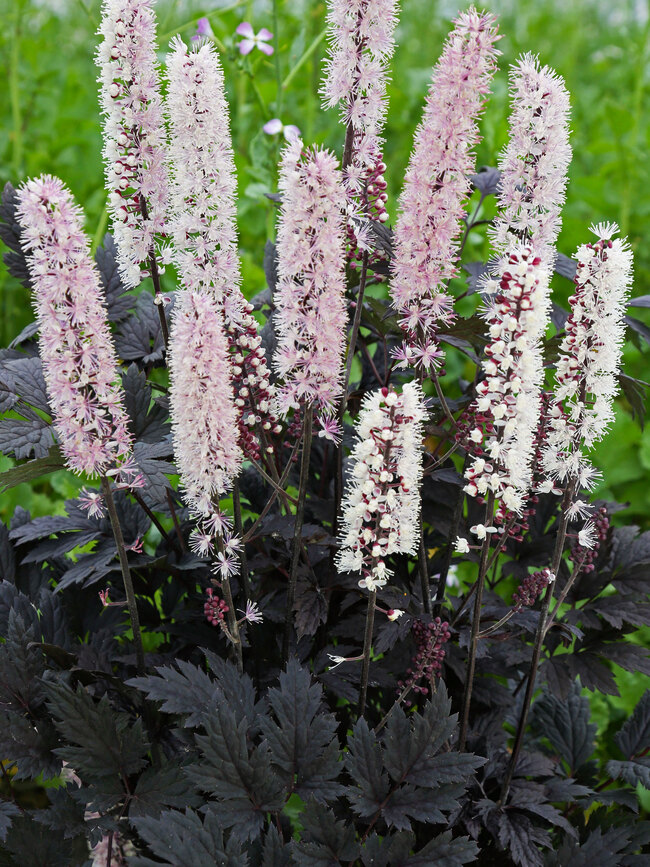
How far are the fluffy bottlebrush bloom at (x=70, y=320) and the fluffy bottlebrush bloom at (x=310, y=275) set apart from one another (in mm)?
326

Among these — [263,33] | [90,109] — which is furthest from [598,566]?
[90,109]

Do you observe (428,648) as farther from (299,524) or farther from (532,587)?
(299,524)

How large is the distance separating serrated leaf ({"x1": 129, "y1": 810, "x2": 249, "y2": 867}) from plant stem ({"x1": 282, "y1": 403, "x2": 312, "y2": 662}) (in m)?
0.50

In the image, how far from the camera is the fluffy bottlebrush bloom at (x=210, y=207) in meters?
1.67

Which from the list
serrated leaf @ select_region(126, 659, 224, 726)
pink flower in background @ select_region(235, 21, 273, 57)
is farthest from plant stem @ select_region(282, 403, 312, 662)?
pink flower in background @ select_region(235, 21, 273, 57)

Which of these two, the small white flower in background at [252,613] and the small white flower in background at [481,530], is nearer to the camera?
the small white flower in background at [481,530]

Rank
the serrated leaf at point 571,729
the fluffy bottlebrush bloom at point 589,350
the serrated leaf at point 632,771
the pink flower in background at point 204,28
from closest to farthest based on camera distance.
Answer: the fluffy bottlebrush bloom at point 589,350
the serrated leaf at point 632,771
the serrated leaf at point 571,729
the pink flower in background at point 204,28

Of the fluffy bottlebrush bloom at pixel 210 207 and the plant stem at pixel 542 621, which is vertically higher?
the fluffy bottlebrush bloom at pixel 210 207

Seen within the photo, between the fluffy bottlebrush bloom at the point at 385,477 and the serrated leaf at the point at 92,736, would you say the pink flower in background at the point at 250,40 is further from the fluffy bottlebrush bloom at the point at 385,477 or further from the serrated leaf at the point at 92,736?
the serrated leaf at the point at 92,736

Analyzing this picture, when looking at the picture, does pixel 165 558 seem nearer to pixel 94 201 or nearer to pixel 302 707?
pixel 302 707

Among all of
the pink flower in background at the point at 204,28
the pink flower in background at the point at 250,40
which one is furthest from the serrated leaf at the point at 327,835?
the pink flower in background at the point at 204,28

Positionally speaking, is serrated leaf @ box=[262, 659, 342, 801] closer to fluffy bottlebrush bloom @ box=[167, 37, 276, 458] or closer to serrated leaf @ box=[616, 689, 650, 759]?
fluffy bottlebrush bloom @ box=[167, 37, 276, 458]

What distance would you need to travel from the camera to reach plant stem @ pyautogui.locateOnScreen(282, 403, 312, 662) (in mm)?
1770

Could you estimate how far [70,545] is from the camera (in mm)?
2082
